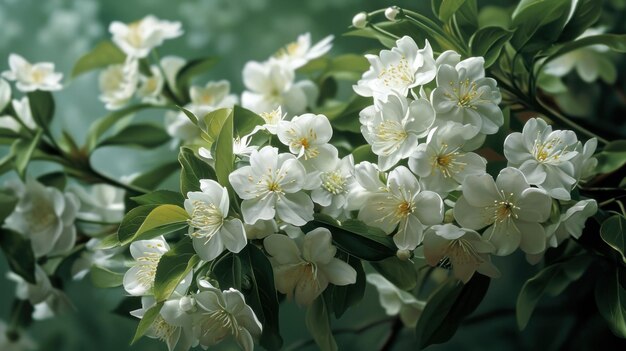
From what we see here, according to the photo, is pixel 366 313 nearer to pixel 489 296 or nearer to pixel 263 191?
pixel 489 296

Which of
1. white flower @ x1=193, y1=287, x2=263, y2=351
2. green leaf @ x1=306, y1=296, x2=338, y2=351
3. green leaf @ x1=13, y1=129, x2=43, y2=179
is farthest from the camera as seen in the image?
green leaf @ x1=13, y1=129, x2=43, y2=179

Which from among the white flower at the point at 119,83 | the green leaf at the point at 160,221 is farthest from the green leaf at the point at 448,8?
the white flower at the point at 119,83

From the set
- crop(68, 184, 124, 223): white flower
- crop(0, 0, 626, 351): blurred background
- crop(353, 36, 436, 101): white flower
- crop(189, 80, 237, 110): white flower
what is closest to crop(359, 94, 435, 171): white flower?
crop(353, 36, 436, 101): white flower

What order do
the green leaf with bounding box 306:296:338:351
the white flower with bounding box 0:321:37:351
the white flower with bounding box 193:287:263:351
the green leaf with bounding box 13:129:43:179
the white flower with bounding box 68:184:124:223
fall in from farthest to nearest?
1. the white flower with bounding box 0:321:37:351
2. the white flower with bounding box 68:184:124:223
3. the green leaf with bounding box 13:129:43:179
4. the green leaf with bounding box 306:296:338:351
5. the white flower with bounding box 193:287:263:351

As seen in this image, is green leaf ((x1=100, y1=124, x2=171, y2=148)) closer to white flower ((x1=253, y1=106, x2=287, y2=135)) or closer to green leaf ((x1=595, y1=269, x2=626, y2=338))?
white flower ((x1=253, y1=106, x2=287, y2=135))

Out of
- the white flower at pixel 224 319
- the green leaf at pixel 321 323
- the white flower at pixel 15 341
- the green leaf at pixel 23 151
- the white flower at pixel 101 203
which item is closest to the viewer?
the white flower at pixel 224 319

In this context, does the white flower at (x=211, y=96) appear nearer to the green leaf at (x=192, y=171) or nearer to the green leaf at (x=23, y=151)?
the green leaf at (x=23, y=151)
